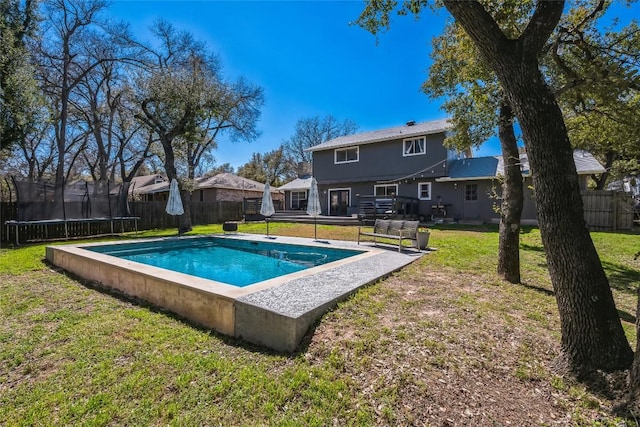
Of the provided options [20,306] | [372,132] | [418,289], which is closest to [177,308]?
[20,306]

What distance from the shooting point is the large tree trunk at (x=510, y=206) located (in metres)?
5.99

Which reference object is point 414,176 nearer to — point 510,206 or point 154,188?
point 510,206

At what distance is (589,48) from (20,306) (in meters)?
11.2

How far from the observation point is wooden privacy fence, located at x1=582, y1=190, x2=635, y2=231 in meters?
12.8

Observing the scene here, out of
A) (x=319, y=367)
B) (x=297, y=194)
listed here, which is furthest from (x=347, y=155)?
(x=319, y=367)

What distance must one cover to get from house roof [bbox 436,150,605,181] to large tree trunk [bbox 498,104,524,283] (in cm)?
1010

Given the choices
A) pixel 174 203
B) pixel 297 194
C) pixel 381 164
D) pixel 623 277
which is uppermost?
pixel 381 164

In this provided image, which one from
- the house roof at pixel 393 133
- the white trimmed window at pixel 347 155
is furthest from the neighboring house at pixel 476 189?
the white trimmed window at pixel 347 155

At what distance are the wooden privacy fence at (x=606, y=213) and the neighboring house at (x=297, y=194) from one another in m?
17.5

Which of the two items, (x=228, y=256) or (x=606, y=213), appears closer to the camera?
(x=228, y=256)

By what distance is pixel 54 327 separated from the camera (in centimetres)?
426

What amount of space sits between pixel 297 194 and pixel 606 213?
19698 millimetres

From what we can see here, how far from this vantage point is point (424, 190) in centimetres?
1859

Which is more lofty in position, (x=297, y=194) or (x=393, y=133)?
(x=393, y=133)
